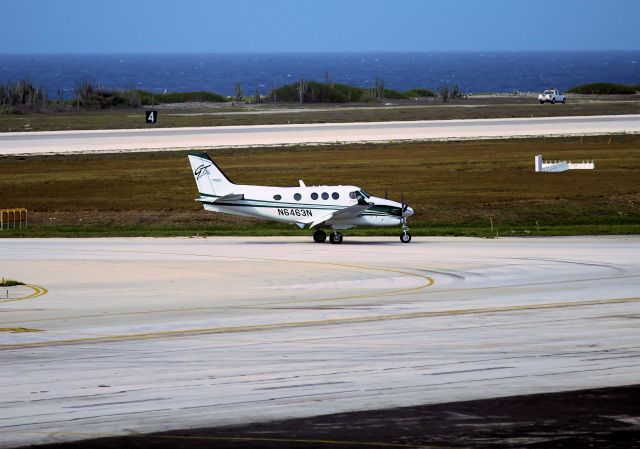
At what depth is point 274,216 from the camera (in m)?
53.5

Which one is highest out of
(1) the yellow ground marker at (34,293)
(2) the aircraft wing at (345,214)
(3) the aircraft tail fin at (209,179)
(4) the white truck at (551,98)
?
(4) the white truck at (551,98)

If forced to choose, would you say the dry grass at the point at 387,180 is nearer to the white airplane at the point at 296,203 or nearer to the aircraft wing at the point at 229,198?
the white airplane at the point at 296,203

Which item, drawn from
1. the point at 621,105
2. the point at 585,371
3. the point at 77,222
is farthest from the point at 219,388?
the point at 621,105

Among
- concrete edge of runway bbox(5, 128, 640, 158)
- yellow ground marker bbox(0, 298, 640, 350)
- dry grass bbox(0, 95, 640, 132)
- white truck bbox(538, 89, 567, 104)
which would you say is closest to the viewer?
yellow ground marker bbox(0, 298, 640, 350)

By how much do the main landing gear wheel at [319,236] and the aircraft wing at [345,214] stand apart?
1.37 m

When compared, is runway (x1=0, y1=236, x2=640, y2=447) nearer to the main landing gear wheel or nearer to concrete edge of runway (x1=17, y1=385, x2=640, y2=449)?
concrete edge of runway (x1=17, y1=385, x2=640, y2=449)

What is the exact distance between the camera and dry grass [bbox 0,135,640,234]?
64.3 m

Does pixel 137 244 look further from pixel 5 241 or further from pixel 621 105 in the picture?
pixel 621 105

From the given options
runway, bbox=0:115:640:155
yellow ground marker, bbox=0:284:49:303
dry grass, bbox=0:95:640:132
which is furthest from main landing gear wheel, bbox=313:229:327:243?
dry grass, bbox=0:95:640:132

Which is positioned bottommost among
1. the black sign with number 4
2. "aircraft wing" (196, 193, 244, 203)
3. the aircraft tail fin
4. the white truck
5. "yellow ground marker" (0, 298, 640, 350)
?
"yellow ground marker" (0, 298, 640, 350)

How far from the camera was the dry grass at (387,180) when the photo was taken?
64312 millimetres

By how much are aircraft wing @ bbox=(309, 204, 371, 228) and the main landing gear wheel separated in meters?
1.37

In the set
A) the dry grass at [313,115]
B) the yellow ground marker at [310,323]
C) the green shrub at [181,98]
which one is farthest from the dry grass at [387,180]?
the green shrub at [181,98]

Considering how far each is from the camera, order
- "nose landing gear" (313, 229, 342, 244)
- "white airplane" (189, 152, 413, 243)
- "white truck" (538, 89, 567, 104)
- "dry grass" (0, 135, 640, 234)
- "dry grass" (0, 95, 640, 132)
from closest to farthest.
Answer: "white airplane" (189, 152, 413, 243)
"nose landing gear" (313, 229, 342, 244)
"dry grass" (0, 135, 640, 234)
"dry grass" (0, 95, 640, 132)
"white truck" (538, 89, 567, 104)
